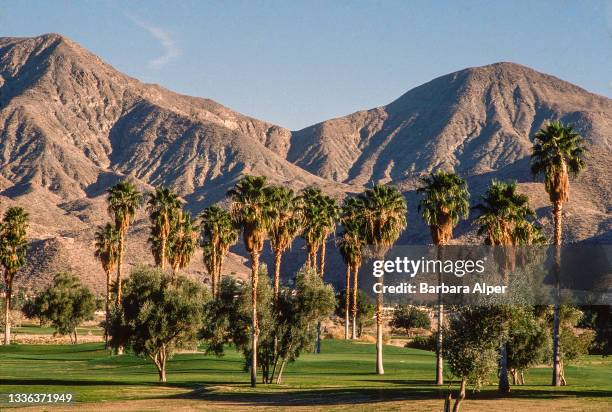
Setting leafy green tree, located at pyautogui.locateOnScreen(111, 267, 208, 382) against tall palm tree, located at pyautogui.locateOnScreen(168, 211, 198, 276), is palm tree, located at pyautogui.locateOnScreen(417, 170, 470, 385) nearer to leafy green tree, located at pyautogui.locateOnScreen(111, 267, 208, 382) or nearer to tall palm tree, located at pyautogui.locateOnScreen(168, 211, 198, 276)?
leafy green tree, located at pyautogui.locateOnScreen(111, 267, 208, 382)

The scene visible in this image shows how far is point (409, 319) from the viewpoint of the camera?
16775 centimetres

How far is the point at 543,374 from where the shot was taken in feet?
255

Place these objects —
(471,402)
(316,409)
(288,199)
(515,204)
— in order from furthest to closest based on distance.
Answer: (288,199)
(515,204)
(471,402)
(316,409)

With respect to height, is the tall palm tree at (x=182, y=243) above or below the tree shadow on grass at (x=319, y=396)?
above

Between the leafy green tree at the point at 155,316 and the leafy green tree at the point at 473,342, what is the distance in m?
24.0

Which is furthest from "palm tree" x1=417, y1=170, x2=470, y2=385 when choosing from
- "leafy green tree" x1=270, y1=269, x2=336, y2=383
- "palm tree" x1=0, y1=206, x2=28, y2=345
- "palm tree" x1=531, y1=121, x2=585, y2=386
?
"palm tree" x1=0, y1=206, x2=28, y2=345

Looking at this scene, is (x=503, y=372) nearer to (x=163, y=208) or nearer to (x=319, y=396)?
(x=319, y=396)

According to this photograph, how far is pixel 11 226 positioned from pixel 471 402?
74379 mm

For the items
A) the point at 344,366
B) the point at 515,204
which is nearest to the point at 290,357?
the point at 344,366

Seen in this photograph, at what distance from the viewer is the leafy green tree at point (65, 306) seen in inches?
4916

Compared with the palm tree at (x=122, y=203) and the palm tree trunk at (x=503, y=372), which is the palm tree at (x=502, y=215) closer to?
the palm tree trunk at (x=503, y=372)

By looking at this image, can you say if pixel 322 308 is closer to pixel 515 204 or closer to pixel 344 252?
pixel 515 204

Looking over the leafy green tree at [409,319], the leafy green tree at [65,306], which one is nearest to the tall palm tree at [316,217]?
the leafy green tree at [65,306]

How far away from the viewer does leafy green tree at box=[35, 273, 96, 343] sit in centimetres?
12488
